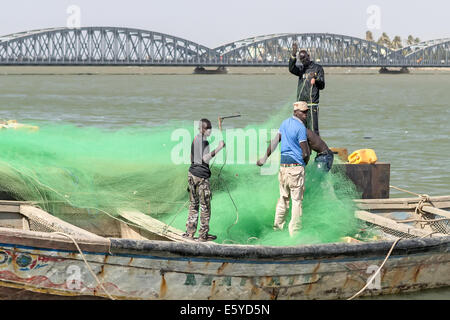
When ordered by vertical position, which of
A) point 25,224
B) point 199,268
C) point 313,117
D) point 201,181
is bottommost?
point 199,268

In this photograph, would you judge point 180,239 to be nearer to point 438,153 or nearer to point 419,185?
point 419,185

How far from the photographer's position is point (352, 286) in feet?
30.9

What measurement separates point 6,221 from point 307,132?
391 centimetres

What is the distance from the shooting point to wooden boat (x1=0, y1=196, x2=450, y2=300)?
8.26 m

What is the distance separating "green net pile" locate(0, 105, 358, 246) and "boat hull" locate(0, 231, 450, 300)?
2.17 ft

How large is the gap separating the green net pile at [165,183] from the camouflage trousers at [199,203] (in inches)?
19.2

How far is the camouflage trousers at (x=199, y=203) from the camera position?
9.20 meters

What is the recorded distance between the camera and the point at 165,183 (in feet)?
35.2

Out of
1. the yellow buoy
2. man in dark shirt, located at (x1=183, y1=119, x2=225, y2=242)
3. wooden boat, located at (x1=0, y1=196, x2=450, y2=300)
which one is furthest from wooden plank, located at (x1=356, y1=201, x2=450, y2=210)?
man in dark shirt, located at (x1=183, y1=119, x2=225, y2=242)

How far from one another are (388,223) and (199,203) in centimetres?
252

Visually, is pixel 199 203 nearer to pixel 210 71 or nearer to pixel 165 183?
pixel 165 183

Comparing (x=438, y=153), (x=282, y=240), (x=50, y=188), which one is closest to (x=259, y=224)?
(x=282, y=240)

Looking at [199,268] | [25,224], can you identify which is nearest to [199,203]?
[199,268]
